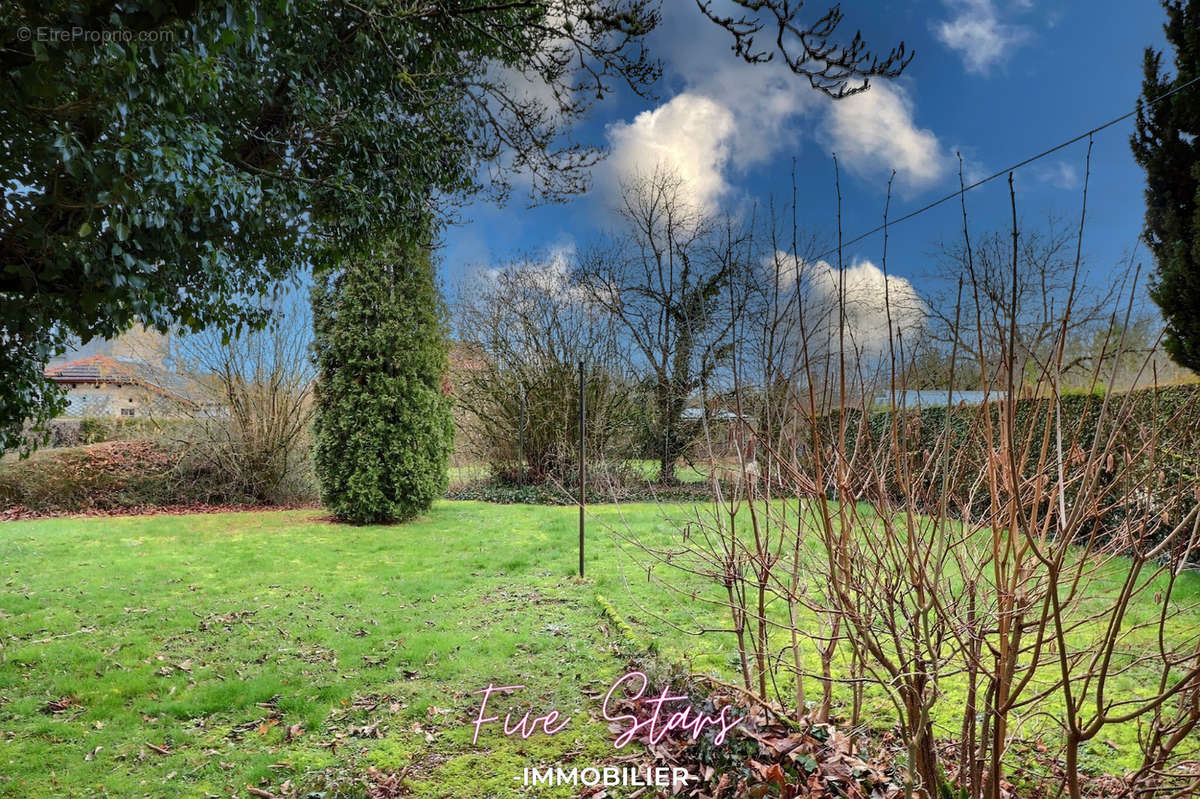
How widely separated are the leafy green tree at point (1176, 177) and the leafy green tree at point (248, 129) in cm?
498

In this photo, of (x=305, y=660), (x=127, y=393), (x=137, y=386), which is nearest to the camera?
(x=305, y=660)

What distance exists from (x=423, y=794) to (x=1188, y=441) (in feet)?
20.8

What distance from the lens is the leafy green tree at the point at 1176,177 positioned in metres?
5.76

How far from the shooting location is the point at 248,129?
448 centimetres

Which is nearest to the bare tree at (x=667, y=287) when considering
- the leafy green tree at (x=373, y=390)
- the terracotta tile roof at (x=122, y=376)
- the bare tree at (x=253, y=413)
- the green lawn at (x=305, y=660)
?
the leafy green tree at (x=373, y=390)

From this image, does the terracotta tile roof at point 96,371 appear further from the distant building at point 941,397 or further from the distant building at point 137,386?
the distant building at point 941,397

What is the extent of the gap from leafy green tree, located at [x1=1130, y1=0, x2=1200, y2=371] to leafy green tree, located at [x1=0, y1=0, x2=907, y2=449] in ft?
16.4

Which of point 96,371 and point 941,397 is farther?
point 96,371

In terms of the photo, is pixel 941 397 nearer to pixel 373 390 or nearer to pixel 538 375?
pixel 373 390

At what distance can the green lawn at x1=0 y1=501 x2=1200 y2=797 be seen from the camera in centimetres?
265

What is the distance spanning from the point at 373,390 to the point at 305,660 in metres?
4.59

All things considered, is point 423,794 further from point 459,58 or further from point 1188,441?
point 1188,441

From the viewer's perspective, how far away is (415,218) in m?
5.28

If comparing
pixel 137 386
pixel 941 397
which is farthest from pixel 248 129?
pixel 137 386
